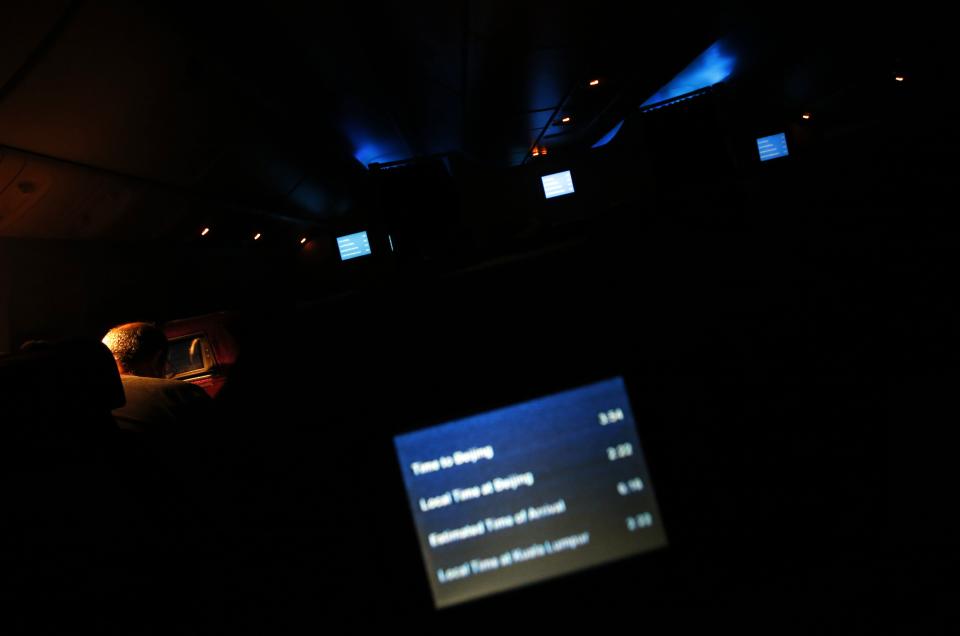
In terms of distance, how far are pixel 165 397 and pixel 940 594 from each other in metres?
2.92

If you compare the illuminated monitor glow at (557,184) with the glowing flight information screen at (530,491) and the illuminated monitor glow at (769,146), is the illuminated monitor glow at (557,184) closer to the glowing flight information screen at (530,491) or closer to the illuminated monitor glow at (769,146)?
the illuminated monitor glow at (769,146)

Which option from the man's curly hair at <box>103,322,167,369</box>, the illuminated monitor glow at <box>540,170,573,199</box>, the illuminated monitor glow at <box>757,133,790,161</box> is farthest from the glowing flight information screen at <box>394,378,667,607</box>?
the illuminated monitor glow at <box>757,133,790,161</box>

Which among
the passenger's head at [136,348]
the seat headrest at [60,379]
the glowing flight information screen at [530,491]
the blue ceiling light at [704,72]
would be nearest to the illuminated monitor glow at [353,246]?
the blue ceiling light at [704,72]

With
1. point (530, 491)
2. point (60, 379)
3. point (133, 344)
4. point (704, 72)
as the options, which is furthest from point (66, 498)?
point (704, 72)

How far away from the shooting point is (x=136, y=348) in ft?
9.20

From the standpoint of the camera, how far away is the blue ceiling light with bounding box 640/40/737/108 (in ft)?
25.7

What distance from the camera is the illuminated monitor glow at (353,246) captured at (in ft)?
34.8

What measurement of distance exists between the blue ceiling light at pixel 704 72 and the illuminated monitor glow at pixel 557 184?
2170 millimetres

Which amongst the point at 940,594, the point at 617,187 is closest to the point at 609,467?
the point at 940,594

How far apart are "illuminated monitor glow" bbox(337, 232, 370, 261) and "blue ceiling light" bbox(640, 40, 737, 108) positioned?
245 inches

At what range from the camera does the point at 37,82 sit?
11.5ft

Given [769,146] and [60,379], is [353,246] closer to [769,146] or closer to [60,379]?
[769,146]

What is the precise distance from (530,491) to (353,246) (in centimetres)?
1016

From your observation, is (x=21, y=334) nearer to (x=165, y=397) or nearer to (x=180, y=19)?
(x=180, y=19)
